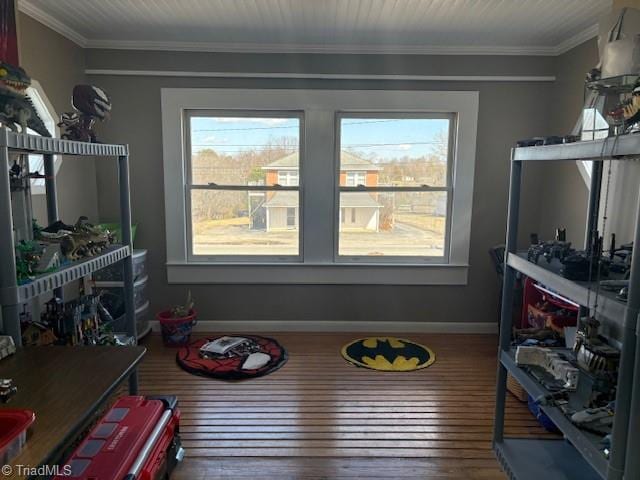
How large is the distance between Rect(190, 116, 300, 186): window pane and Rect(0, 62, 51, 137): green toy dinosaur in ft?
6.48

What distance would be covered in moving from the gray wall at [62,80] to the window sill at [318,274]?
2.83 ft

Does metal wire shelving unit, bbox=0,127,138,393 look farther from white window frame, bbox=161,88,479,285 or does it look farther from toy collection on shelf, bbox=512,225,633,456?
toy collection on shelf, bbox=512,225,633,456

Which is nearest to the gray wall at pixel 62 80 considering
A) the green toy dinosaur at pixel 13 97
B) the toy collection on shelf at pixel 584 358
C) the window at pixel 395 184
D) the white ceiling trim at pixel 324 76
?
the white ceiling trim at pixel 324 76

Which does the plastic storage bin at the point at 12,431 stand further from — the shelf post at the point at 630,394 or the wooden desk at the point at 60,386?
the shelf post at the point at 630,394

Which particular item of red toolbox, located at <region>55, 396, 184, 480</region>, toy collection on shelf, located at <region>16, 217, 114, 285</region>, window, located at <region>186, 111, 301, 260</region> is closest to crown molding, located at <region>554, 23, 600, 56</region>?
window, located at <region>186, 111, 301, 260</region>

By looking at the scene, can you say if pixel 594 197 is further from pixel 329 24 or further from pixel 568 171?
pixel 329 24

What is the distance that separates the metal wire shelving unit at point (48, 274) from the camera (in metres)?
1.42

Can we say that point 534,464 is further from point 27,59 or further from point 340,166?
point 27,59

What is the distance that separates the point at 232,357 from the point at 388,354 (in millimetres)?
1170

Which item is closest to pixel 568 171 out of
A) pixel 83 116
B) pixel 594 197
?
pixel 594 197

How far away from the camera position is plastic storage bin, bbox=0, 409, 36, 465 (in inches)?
35.9

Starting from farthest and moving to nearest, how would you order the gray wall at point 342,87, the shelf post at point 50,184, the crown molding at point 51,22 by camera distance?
1. the gray wall at point 342,87
2. the crown molding at point 51,22
3. the shelf post at point 50,184

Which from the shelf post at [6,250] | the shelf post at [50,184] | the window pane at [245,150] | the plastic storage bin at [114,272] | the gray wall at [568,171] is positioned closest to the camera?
the shelf post at [6,250]

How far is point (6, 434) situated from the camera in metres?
0.96
